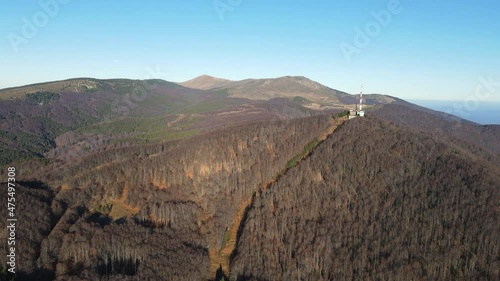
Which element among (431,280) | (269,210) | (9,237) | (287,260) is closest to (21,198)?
(9,237)

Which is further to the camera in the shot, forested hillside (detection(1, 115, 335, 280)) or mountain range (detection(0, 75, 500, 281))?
forested hillside (detection(1, 115, 335, 280))

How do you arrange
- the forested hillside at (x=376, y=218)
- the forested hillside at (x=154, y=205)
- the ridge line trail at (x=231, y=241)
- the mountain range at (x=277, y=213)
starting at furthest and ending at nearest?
the ridge line trail at (x=231, y=241), the forested hillside at (x=154, y=205), the mountain range at (x=277, y=213), the forested hillside at (x=376, y=218)

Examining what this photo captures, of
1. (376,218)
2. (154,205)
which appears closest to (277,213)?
(376,218)

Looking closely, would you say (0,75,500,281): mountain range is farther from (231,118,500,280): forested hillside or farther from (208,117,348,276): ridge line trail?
(208,117,348,276): ridge line trail

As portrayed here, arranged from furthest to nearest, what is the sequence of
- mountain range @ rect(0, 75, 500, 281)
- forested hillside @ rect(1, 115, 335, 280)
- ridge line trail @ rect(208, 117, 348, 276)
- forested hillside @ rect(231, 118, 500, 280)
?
ridge line trail @ rect(208, 117, 348, 276)
forested hillside @ rect(1, 115, 335, 280)
mountain range @ rect(0, 75, 500, 281)
forested hillside @ rect(231, 118, 500, 280)

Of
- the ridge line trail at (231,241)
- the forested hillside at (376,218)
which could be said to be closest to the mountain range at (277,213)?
the forested hillside at (376,218)

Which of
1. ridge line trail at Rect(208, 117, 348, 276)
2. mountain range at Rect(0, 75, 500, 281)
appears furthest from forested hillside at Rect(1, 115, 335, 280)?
ridge line trail at Rect(208, 117, 348, 276)

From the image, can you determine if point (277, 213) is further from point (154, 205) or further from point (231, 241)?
point (154, 205)

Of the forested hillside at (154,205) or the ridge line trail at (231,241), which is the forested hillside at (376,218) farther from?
the forested hillside at (154,205)
